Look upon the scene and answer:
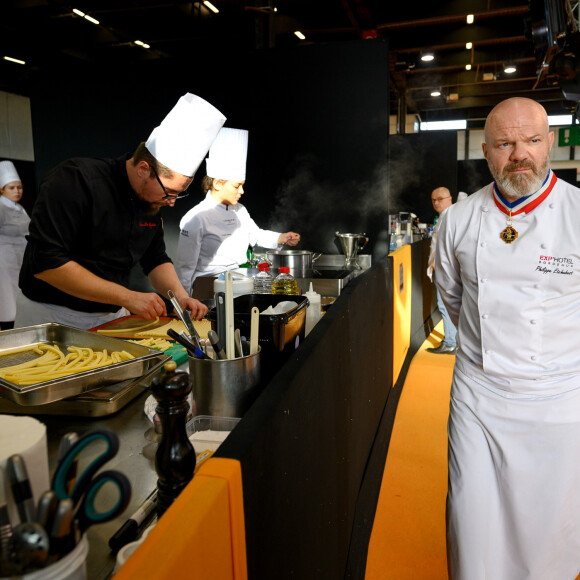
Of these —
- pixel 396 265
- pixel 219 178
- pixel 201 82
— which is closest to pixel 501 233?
pixel 396 265

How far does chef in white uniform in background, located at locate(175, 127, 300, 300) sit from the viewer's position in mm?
3762

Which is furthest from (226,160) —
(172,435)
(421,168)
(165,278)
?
(421,168)

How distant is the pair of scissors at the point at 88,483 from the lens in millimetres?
441

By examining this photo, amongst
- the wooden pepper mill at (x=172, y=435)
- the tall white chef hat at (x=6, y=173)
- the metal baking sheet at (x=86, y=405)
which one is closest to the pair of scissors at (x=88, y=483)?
the wooden pepper mill at (x=172, y=435)

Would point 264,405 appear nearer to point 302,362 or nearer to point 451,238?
point 302,362

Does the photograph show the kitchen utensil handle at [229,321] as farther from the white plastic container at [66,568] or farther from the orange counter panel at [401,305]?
the orange counter panel at [401,305]

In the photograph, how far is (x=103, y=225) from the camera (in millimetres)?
2125

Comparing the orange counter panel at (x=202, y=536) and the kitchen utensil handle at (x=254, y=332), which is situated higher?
the kitchen utensil handle at (x=254, y=332)

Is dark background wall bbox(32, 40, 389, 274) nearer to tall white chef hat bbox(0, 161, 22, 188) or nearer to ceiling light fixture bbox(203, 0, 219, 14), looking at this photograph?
tall white chef hat bbox(0, 161, 22, 188)

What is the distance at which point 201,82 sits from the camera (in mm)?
4941

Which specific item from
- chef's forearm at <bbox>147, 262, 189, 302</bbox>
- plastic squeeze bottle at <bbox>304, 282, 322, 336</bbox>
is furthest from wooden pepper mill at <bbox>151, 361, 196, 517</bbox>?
chef's forearm at <bbox>147, 262, 189, 302</bbox>

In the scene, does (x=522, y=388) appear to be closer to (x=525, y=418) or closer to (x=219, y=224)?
(x=525, y=418)

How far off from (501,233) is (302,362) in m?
1.10

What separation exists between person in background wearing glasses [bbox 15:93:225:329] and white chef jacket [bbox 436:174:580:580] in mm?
1095
